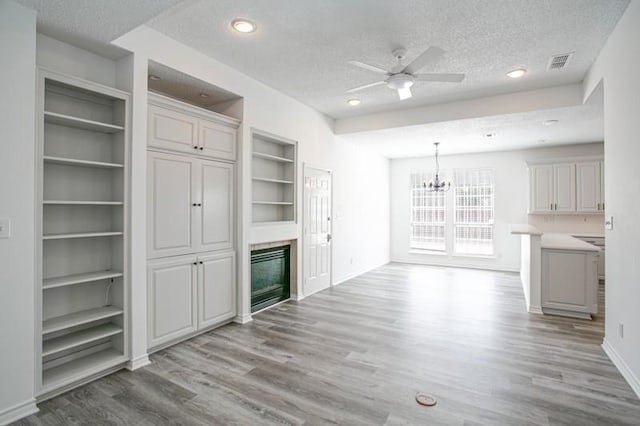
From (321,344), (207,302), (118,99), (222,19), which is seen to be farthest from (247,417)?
(222,19)

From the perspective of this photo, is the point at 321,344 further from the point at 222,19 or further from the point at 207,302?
the point at 222,19

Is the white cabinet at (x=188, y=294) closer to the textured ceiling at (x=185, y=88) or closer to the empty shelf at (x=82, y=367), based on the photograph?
the empty shelf at (x=82, y=367)

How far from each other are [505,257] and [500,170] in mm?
2026

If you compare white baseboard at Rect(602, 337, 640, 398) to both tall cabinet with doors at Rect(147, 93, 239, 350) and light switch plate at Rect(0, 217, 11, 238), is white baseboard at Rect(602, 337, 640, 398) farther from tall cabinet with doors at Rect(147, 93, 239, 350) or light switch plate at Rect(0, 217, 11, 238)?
light switch plate at Rect(0, 217, 11, 238)

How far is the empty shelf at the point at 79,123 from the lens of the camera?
2525mm

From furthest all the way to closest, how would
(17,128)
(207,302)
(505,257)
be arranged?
(505,257), (207,302), (17,128)

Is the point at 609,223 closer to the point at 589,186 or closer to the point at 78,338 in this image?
the point at 589,186

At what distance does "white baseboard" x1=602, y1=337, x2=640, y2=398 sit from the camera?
2536 mm

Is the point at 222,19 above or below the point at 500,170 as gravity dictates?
above

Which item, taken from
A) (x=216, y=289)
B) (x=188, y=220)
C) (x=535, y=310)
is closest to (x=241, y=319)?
(x=216, y=289)

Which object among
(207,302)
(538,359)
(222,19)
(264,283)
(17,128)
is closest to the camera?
(17,128)

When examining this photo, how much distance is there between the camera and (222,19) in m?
2.92

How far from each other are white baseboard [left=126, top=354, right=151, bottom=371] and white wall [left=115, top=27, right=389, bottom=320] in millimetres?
877

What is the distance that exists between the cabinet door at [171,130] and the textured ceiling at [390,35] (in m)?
0.73
